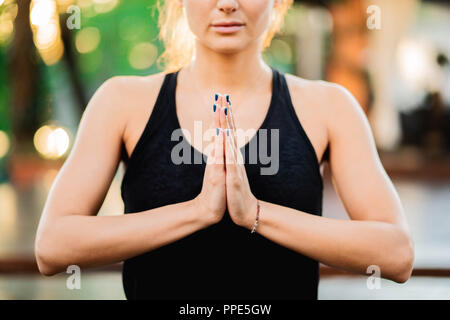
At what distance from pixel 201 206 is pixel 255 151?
0.49 ft

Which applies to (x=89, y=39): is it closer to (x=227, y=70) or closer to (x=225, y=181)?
(x=227, y=70)

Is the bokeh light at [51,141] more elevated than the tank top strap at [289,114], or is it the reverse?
the tank top strap at [289,114]

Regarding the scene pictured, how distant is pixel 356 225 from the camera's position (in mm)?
913

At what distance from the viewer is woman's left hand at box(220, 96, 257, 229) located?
2.84ft

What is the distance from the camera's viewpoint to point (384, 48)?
23.5ft

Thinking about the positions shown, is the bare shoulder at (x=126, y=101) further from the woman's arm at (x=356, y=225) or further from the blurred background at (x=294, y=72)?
the blurred background at (x=294, y=72)

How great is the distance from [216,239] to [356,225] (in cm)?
25

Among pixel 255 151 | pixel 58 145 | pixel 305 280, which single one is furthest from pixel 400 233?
pixel 58 145

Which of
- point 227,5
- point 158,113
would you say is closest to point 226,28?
point 227,5

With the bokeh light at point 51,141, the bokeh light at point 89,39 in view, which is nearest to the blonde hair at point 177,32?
the bokeh light at point 51,141

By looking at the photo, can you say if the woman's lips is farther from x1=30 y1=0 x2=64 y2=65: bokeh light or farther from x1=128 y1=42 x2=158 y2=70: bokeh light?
x1=128 y1=42 x2=158 y2=70: bokeh light

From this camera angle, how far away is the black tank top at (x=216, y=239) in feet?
3.08
